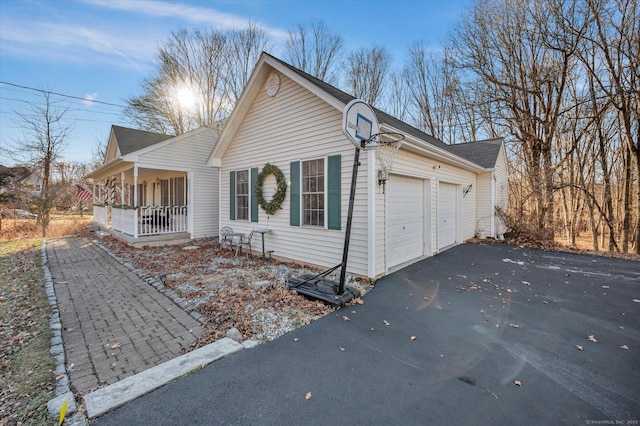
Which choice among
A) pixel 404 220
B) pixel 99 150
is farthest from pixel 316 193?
pixel 99 150

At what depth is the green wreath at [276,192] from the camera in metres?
7.48

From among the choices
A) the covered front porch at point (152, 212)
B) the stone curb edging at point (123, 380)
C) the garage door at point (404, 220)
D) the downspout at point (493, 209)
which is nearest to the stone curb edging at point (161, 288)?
the stone curb edging at point (123, 380)

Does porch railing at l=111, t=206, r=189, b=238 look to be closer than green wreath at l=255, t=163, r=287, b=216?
No

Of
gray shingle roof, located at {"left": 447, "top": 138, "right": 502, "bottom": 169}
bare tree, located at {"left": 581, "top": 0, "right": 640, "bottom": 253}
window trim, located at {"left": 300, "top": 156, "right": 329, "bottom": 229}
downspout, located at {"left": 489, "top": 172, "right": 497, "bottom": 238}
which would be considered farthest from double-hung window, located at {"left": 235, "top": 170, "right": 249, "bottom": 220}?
bare tree, located at {"left": 581, "top": 0, "right": 640, "bottom": 253}

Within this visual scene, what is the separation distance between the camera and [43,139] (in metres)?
15.4

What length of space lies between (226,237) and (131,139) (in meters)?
8.33

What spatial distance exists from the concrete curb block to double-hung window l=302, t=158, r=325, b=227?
3.87 m

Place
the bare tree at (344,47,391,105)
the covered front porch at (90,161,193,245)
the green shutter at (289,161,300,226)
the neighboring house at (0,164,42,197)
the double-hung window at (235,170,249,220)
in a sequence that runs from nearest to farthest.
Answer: the green shutter at (289,161,300,226)
the double-hung window at (235,170,249,220)
the covered front porch at (90,161,193,245)
the neighboring house at (0,164,42,197)
the bare tree at (344,47,391,105)

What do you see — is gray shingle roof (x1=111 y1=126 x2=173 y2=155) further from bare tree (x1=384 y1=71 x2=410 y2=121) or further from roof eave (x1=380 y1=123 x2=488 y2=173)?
bare tree (x1=384 y1=71 x2=410 y2=121)

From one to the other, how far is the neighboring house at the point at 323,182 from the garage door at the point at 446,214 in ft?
0.12

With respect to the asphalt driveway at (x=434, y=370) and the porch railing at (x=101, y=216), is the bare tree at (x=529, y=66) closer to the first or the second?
the asphalt driveway at (x=434, y=370)

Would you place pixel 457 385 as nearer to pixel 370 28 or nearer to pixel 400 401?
pixel 400 401

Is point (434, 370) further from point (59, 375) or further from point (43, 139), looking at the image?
point (43, 139)

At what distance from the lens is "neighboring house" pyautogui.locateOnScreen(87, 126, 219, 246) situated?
10180 millimetres
